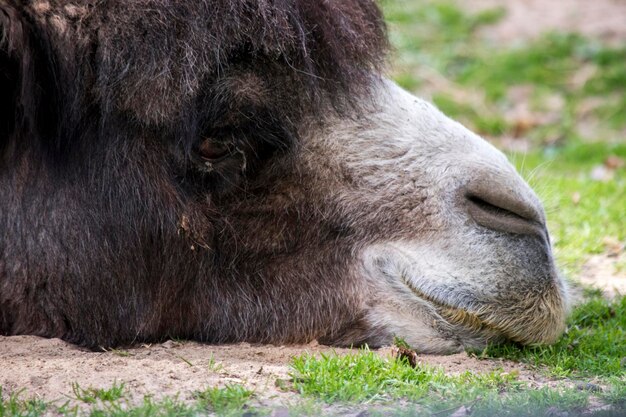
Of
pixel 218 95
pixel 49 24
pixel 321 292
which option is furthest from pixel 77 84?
pixel 321 292

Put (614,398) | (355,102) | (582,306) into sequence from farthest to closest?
(582,306) → (355,102) → (614,398)

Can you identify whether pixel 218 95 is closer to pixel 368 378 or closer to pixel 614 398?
pixel 368 378

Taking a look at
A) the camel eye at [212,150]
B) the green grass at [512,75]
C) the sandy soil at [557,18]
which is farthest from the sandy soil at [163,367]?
the sandy soil at [557,18]

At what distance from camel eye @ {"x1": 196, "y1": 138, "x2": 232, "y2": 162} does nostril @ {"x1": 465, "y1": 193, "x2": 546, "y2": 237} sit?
102 cm

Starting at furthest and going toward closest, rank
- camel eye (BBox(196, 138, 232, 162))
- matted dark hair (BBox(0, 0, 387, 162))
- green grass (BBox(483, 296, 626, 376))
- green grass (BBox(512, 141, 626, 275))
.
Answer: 1. green grass (BBox(512, 141, 626, 275))
2. green grass (BBox(483, 296, 626, 376))
3. camel eye (BBox(196, 138, 232, 162))
4. matted dark hair (BBox(0, 0, 387, 162))

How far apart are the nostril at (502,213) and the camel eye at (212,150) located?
1.02 metres

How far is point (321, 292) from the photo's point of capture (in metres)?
4.10

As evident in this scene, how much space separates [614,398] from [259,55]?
75.5 inches

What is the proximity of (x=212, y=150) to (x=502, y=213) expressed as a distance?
Result: 123cm

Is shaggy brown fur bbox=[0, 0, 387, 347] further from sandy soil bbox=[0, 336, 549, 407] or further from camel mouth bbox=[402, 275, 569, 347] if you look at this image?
camel mouth bbox=[402, 275, 569, 347]

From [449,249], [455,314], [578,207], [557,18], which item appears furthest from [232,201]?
[557,18]

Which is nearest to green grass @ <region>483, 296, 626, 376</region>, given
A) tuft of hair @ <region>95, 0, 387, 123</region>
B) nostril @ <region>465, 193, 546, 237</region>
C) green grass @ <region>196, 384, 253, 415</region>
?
nostril @ <region>465, 193, 546, 237</region>

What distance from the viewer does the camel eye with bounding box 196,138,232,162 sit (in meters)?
4.02

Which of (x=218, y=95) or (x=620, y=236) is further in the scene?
(x=620, y=236)
